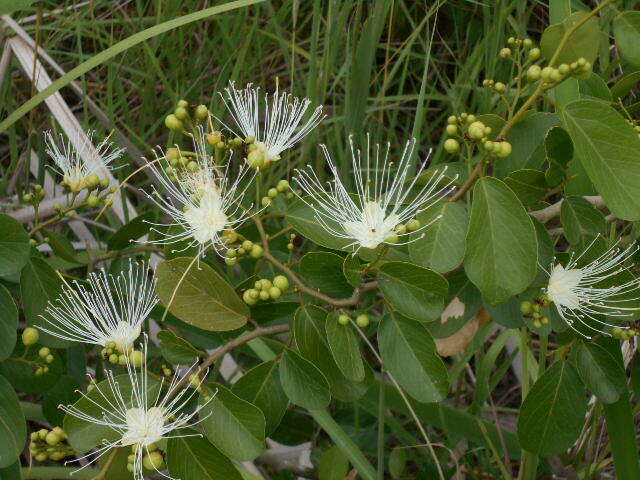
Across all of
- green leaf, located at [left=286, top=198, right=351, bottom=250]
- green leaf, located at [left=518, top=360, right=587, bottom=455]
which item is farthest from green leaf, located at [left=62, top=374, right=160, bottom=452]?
A: green leaf, located at [left=518, top=360, right=587, bottom=455]

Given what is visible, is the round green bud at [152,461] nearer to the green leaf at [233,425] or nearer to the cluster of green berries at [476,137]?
the green leaf at [233,425]

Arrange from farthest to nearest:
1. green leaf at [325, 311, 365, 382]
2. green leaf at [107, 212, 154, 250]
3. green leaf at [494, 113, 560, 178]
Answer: green leaf at [107, 212, 154, 250], green leaf at [494, 113, 560, 178], green leaf at [325, 311, 365, 382]

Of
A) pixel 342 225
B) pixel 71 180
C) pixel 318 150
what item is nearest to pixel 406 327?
pixel 342 225

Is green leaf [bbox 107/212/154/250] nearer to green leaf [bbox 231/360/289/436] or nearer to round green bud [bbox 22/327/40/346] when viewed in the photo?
round green bud [bbox 22/327/40/346]

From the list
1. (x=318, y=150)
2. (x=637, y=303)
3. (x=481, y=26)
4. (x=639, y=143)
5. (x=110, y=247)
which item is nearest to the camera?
(x=639, y=143)

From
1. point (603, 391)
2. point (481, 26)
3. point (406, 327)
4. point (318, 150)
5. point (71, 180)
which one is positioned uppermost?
point (481, 26)

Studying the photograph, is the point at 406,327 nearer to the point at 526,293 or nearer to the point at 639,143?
the point at 526,293

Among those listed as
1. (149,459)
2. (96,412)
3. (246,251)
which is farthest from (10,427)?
(246,251)
